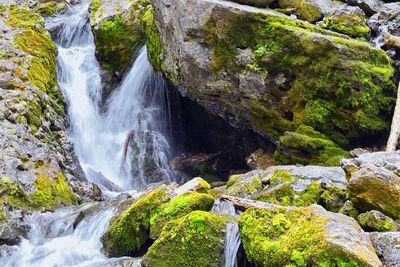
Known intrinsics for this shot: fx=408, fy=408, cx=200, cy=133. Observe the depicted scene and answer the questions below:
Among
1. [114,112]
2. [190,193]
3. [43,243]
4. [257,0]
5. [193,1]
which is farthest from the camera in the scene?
[114,112]

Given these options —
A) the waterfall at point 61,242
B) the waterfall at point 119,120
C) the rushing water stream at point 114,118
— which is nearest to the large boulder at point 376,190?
the waterfall at point 61,242

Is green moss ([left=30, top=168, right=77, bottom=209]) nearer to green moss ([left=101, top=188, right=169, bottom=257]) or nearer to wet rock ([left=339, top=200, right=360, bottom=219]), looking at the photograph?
green moss ([left=101, top=188, right=169, bottom=257])

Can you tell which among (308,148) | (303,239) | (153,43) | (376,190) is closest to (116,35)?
(153,43)

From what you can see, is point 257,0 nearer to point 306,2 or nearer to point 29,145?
point 306,2

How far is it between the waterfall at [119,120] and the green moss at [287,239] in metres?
8.52

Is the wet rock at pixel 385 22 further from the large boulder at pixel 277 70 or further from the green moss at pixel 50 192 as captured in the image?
the green moss at pixel 50 192

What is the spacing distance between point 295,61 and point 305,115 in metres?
1.45

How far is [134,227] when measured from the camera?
272 inches

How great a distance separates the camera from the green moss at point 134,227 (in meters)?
6.91

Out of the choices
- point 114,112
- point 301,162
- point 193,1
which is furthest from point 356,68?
point 114,112

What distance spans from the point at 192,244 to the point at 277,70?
653 centimetres

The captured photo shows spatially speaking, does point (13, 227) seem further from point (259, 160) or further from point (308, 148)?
point (259, 160)

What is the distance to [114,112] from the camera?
15.5 meters

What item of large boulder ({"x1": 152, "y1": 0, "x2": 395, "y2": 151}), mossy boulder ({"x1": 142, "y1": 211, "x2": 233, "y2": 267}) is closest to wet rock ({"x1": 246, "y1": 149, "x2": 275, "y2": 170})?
large boulder ({"x1": 152, "y1": 0, "x2": 395, "y2": 151})
